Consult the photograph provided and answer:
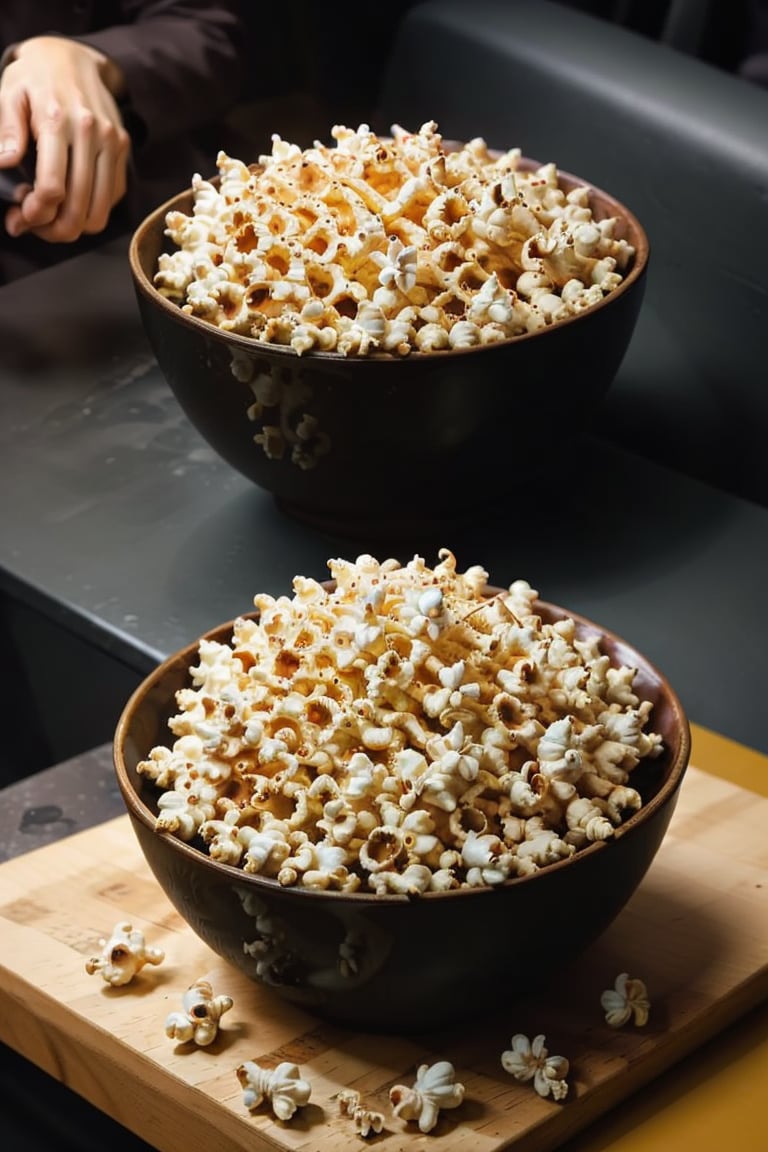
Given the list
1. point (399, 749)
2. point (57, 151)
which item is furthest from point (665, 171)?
point (399, 749)

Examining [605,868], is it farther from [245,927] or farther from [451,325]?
[451,325]

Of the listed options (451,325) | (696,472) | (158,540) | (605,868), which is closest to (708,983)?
(605,868)

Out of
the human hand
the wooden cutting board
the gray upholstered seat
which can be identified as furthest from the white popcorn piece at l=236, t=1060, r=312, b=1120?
the human hand

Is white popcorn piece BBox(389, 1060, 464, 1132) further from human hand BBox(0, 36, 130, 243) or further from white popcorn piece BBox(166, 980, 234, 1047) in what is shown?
human hand BBox(0, 36, 130, 243)

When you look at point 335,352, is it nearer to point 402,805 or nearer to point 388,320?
point 388,320

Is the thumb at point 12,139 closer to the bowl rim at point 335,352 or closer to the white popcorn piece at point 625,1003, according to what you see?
the bowl rim at point 335,352
